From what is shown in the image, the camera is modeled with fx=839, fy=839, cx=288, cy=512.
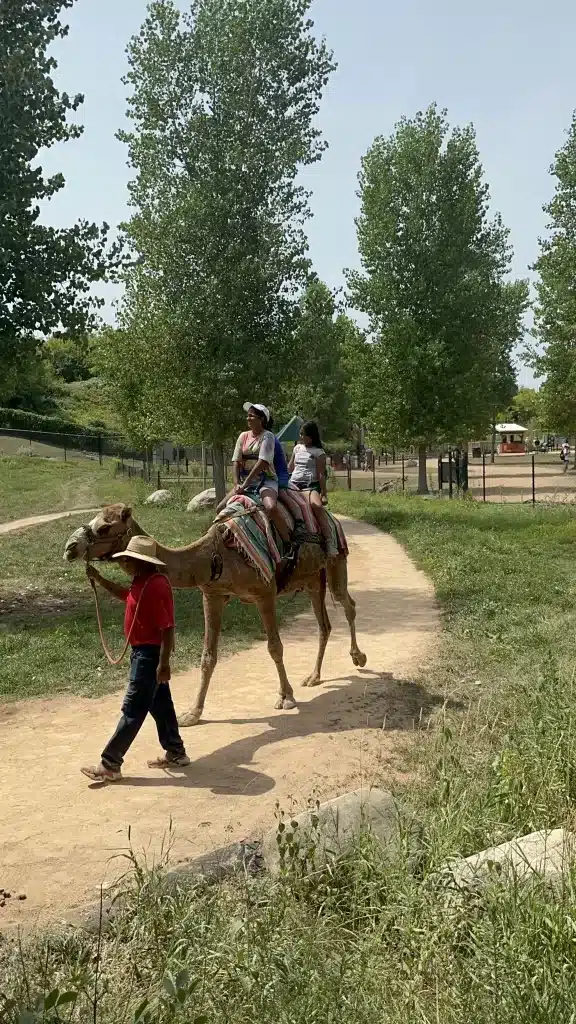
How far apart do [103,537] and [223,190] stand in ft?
60.3

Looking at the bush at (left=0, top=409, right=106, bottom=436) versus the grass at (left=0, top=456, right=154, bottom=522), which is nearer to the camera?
the grass at (left=0, top=456, right=154, bottom=522)

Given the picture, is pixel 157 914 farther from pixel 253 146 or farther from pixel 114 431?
pixel 114 431

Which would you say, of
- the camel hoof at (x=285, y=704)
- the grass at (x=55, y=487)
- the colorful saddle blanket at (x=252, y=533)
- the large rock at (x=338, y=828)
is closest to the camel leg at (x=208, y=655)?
the colorful saddle blanket at (x=252, y=533)

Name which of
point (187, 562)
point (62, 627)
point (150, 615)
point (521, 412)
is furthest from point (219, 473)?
point (521, 412)

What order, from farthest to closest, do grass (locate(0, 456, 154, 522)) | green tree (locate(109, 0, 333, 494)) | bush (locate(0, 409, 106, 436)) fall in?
bush (locate(0, 409, 106, 436)), grass (locate(0, 456, 154, 522)), green tree (locate(109, 0, 333, 494))

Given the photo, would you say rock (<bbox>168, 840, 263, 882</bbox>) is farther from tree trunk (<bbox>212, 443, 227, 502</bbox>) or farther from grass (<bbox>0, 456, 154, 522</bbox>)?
grass (<bbox>0, 456, 154, 522</bbox>)

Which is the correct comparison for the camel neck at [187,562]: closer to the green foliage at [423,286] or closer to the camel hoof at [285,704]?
the camel hoof at [285,704]

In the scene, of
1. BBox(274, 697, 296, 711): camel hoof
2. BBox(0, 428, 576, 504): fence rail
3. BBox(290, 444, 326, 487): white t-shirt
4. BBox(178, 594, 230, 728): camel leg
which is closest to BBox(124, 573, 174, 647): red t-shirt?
BBox(178, 594, 230, 728): camel leg

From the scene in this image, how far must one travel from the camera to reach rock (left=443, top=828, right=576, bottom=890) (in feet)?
13.5

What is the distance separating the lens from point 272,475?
823cm

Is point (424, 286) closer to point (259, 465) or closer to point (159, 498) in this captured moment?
point (159, 498)

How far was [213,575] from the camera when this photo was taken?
7.36 metres

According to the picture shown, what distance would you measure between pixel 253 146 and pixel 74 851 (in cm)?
2114

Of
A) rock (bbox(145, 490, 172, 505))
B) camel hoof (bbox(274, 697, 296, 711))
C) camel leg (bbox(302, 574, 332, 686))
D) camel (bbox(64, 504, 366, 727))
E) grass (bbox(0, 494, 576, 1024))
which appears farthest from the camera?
rock (bbox(145, 490, 172, 505))
